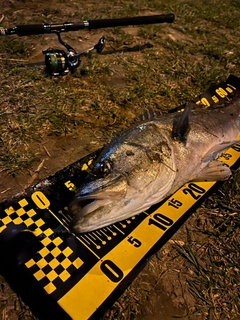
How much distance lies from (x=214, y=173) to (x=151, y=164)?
73 centimetres

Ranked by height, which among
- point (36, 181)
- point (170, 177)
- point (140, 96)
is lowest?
point (36, 181)

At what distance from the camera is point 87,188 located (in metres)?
2.08

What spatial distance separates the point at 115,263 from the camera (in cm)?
213

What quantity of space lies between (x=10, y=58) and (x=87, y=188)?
3.17 metres

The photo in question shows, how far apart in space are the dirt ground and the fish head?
490 millimetres

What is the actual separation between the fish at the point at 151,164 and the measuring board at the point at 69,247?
189 mm

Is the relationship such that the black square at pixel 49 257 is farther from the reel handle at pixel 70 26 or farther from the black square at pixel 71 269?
the reel handle at pixel 70 26

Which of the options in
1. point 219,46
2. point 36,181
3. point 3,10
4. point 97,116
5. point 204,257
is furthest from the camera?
point 3,10

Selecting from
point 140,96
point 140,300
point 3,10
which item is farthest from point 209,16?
point 140,300

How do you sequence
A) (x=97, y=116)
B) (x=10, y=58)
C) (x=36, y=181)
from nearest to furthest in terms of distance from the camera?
(x=36, y=181)
(x=97, y=116)
(x=10, y=58)

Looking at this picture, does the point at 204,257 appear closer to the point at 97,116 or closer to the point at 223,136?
the point at 223,136

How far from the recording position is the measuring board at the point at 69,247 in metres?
1.94

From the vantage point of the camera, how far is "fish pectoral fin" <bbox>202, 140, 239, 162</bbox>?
2.70 metres

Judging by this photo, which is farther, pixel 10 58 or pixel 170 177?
pixel 10 58
